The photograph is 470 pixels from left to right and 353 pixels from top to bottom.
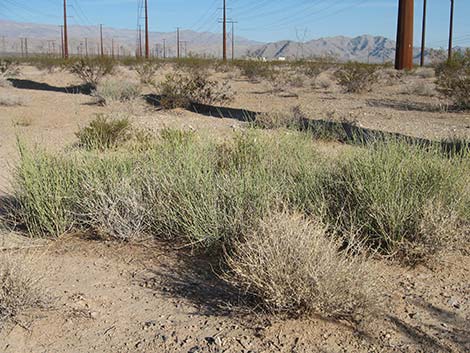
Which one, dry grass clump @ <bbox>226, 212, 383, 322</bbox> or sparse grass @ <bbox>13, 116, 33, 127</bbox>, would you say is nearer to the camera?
dry grass clump @ <bbox>226, 212, 383, 322</bbox>

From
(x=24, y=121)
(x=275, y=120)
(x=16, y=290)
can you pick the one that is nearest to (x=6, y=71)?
(x=24, y=121)

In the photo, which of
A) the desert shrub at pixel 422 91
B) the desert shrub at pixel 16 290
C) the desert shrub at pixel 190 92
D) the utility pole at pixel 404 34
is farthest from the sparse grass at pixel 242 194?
the desert shrub at pixel 422 91

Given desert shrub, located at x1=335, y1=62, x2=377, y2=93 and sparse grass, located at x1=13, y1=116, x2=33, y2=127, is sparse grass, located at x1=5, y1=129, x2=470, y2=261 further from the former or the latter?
desert shrub, located at x1=335, y1=62, x2=377, y2=93

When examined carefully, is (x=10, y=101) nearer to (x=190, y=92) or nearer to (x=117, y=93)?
(x=117, y=93)

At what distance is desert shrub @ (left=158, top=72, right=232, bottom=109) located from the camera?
61.0 ft

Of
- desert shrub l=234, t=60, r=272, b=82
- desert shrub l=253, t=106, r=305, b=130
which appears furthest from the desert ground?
desert shrub l=234, t=60, r=272, b=82

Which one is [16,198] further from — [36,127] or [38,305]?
[36,127]

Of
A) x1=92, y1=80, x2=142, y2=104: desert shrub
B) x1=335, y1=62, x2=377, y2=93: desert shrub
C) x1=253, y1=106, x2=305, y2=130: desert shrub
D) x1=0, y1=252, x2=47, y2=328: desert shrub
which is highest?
x1=335, y1=62, x2=377, y2=93: desert shrub

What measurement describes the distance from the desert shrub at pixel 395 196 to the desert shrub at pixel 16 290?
8.45 ft

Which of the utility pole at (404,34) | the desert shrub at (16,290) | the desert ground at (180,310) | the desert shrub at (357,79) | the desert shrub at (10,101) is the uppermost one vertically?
the utility pole at (404,34)

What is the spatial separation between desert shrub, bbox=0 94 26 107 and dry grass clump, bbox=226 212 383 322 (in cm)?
1706

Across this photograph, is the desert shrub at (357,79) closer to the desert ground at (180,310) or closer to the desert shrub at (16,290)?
the desert ground at (180,310)

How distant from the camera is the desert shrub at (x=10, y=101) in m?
19.4

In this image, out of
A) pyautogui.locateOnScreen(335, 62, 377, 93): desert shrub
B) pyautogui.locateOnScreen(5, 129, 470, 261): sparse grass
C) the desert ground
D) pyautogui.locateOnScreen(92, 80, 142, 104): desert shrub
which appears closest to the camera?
the desert ground
